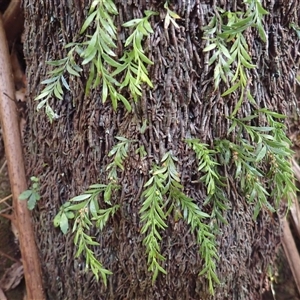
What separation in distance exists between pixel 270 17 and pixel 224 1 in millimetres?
108

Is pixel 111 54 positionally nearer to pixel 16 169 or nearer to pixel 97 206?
pixel 97 206

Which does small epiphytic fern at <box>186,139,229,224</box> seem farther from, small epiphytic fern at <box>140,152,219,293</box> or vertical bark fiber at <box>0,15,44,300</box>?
vertical bark fiber at <box>0,15,44,300</box>

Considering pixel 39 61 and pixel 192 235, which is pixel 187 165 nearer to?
pixel 192 235

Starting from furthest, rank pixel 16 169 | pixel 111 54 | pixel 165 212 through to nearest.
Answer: pixel 16 169, pixel 165 212, pixel 111 54

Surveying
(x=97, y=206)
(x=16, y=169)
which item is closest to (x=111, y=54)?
(x=97, y=206)

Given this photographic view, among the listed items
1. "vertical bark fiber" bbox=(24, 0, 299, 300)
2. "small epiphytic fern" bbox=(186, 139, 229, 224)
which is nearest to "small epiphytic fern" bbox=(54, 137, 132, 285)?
"vertical bark fiber" bbox=(24, 0, 299, 300)

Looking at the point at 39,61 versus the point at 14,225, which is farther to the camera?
the point at 14,225

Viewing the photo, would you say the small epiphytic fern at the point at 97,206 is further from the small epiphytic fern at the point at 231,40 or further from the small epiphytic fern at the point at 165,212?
the small epiphytic fern at the point at 231,40

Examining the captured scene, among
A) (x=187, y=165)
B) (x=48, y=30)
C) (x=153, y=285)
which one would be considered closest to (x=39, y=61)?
(x=48, y=30)

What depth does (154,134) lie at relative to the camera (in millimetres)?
675

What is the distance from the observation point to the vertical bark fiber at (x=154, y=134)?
65 cm

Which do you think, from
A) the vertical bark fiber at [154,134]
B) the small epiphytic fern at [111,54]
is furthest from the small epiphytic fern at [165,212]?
the small epiphytic fern at [111,54]

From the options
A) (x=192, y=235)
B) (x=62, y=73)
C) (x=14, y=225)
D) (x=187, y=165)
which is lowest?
(x=14, y=225)

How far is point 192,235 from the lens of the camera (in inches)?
28.2
